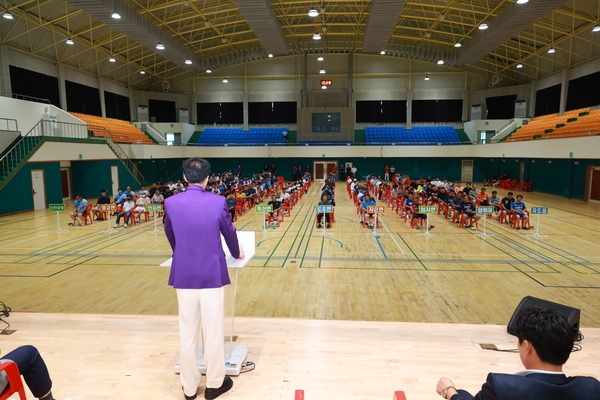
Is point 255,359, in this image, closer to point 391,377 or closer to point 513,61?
point 391,377

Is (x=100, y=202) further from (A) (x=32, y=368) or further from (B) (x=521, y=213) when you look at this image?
(B) (x=521, y=213)

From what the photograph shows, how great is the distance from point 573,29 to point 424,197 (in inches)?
597

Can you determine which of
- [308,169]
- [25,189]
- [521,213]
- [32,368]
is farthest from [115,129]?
[32,368]

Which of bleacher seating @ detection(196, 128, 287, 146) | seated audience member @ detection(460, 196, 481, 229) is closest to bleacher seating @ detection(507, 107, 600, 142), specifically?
seated audience member @ detection(460, 196, 481, 229)

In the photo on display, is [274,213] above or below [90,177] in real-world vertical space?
below

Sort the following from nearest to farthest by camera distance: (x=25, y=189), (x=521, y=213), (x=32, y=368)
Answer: (x=32, y=368)
(x=521, y=213)
(x=25, y=189)

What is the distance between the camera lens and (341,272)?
8.65 m

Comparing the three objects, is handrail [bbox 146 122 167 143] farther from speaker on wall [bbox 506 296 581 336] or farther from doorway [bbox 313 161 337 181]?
speaker on wall [bbox 506 296 581 336]

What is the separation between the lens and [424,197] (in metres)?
18.4

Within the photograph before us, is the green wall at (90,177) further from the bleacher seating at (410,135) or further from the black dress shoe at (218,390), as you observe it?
the black dress shoe at (218,390)

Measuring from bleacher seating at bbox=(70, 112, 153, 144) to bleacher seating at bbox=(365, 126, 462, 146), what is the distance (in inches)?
796

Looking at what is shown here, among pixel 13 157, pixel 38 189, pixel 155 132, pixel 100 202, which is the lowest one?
pixel 100 202

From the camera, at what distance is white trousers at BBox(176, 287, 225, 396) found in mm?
3063

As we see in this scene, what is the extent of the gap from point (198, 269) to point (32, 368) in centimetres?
141
